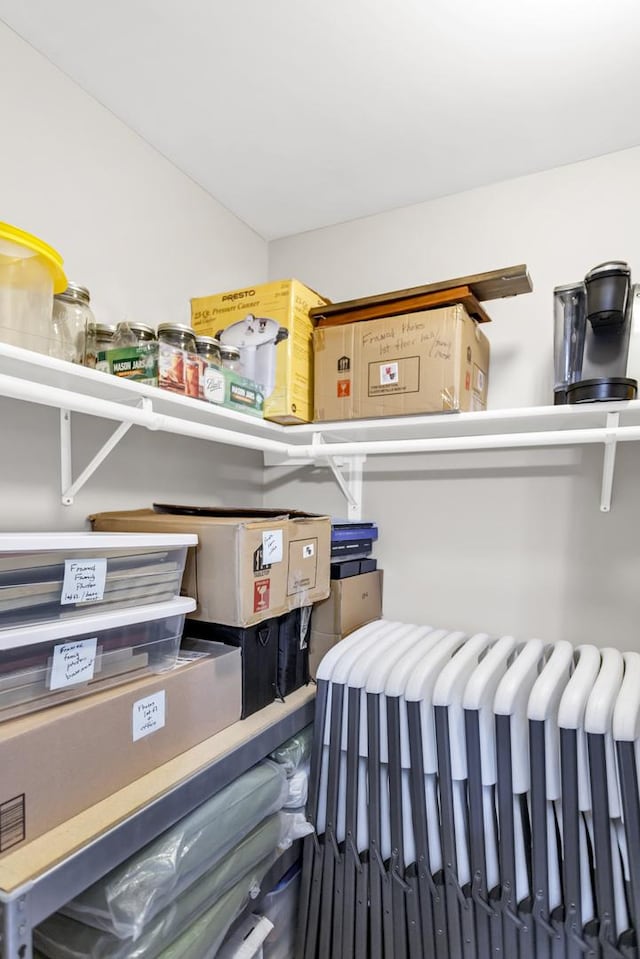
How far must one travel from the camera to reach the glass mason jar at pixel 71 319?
1.11 meters

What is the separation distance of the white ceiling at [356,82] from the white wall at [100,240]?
0.08 metres

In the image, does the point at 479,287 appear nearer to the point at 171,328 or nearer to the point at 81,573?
the point at 171,328

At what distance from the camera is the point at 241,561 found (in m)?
1.11

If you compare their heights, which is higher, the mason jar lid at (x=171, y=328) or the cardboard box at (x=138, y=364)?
the mason jar lid at (x=171, y=328)

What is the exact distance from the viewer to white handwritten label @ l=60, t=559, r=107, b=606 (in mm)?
881

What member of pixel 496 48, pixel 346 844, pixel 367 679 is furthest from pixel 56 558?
pixel 496 48

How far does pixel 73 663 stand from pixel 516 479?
1.29 meters

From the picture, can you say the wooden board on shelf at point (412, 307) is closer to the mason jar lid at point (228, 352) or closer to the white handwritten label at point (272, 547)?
the mason jar lid at point (228, 352)

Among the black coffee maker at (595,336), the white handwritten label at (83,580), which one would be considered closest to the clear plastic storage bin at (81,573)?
the white handwritten label at (83,580)

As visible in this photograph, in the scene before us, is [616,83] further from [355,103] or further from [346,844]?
[346,844]

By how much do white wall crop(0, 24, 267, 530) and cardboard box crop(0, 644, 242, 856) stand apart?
0.51m

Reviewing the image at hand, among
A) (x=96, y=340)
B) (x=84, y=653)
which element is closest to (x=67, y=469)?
(x=96, y=340)

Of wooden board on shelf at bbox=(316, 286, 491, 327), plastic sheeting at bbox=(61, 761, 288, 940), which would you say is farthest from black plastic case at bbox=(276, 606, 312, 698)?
wooden board on shelf at bbox=(316, 286, 491, 327)

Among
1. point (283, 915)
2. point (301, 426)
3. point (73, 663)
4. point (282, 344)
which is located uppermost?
point (282, 344)
